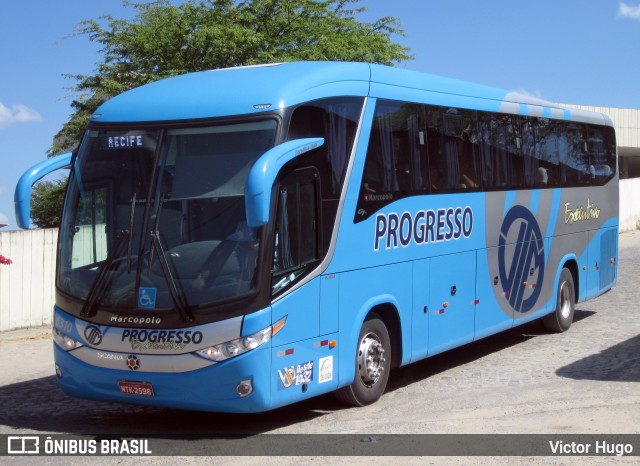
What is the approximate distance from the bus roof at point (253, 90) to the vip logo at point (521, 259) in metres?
2.89

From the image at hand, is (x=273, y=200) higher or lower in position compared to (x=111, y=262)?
higher

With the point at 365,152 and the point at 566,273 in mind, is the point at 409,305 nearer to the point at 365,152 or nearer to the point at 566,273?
the point at 365,152

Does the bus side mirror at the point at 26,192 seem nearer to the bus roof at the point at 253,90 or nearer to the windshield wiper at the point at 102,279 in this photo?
the bus roof at the point at 253,90

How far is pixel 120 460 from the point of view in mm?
8039

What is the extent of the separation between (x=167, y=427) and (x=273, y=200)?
2.55 metres

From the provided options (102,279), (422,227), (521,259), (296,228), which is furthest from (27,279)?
(296,228)

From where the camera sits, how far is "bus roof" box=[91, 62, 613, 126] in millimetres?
9062

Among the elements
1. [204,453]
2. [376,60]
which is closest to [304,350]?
[204,453]

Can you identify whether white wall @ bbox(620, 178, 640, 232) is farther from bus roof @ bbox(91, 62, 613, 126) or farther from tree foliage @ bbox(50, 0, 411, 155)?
bus roof @ bbox(91, 62, 613, 126)

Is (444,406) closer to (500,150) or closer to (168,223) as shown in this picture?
(168,223)

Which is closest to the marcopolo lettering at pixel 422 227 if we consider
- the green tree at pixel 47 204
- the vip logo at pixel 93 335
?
the vip logo at pixel 93 335

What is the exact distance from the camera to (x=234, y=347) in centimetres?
845

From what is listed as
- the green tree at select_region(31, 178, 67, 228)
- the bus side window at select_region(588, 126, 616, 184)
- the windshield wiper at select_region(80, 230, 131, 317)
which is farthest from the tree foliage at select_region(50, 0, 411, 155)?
the windshield wiper at select_region(80, 230, 131, 317)

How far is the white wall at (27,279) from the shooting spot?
56.3 ft
